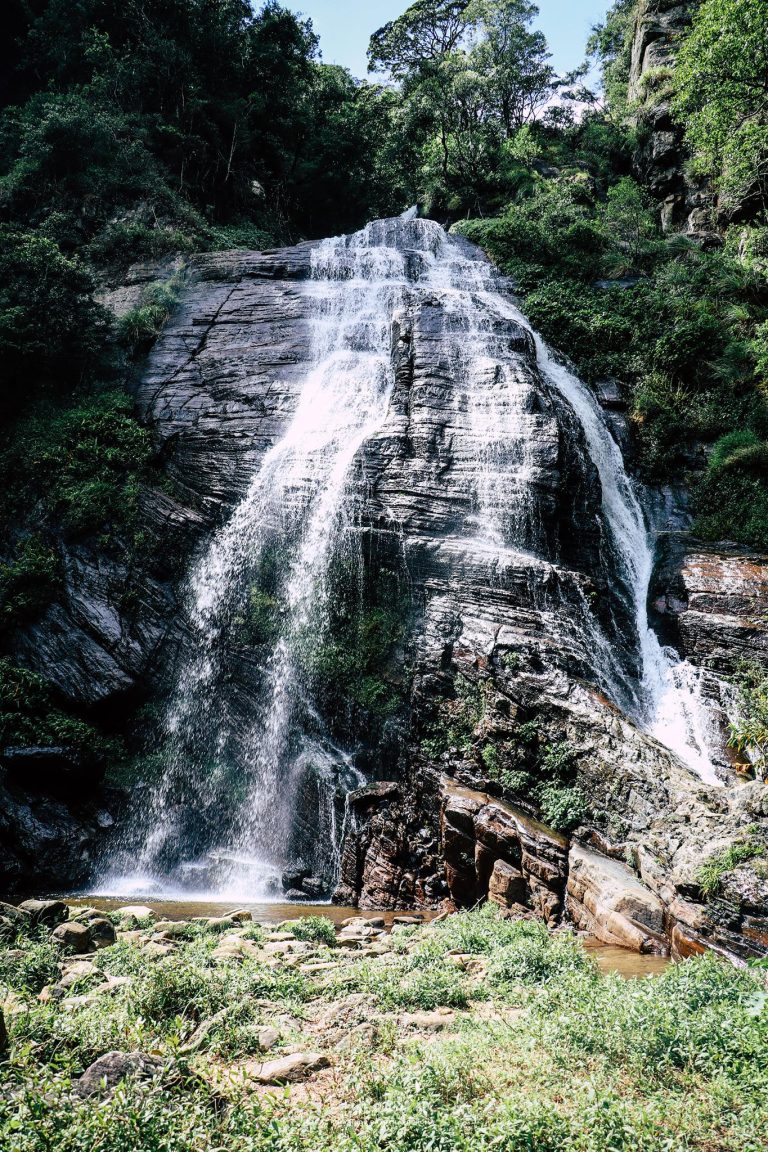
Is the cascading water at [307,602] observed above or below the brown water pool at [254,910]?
above

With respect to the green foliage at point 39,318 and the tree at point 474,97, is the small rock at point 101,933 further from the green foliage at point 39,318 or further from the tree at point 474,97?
the tree at point 474,97

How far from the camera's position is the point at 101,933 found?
21.8 ft

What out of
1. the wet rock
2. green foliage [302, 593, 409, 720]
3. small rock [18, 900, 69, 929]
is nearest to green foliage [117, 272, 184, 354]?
green foliage [302, 593, 409, 720]

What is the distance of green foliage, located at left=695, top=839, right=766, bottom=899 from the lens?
700 centimetres

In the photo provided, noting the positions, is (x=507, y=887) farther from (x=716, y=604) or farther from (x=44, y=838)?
(x=716, y=604)

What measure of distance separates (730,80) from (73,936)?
1020 inches

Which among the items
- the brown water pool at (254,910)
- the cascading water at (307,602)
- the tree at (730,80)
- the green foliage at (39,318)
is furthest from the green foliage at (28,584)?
the tree at (730,80)

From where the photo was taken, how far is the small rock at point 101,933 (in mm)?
6512

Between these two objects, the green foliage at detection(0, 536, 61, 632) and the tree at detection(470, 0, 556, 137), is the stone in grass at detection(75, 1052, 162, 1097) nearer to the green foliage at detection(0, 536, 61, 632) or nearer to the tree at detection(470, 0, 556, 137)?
the green foliage at detection(0, 536, 61, 632)

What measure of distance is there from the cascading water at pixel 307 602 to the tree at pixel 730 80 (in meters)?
8.89

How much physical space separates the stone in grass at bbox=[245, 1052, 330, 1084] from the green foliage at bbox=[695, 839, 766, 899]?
4833mm

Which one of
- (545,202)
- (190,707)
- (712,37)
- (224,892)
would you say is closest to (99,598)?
(190,707)

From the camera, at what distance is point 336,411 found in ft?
57.7

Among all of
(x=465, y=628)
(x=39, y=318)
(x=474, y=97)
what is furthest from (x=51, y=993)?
(x=474, y=97)
